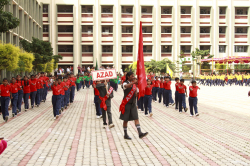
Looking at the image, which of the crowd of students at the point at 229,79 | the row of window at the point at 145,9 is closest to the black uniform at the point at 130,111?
the crowd of students at the point at 229,79

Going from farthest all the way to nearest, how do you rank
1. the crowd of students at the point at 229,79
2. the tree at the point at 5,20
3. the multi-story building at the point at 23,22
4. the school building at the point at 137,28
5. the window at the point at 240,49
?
the window at the point at 240,49 → the school building at the point at 137,28 → the crowd of students at the point at 229,79 → the multi-story building at the point at 23,22 → the tree at the point at 5,20

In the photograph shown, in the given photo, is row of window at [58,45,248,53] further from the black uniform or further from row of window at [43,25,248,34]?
the black uniform

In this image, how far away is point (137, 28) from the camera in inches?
2092

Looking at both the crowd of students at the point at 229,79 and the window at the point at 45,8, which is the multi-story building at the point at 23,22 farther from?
the crowd of students at the point at 229,79

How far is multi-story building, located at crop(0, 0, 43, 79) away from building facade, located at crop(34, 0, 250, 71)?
550 cm

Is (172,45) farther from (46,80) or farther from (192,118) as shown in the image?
(192,118)

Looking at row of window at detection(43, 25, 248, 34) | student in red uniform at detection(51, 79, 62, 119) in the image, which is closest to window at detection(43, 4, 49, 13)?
row of window at detection(43, 25, 248, 34)

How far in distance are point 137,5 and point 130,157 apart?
48.5 m

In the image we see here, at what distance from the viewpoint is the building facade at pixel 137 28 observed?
5156 cm

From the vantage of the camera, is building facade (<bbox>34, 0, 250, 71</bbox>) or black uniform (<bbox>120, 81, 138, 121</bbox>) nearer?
black uniform (<bbox>120, 81, 138, 121</bbox>)

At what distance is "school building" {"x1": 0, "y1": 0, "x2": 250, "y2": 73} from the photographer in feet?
169

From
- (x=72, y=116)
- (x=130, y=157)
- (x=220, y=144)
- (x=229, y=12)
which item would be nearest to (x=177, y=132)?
(x=220, y=144)

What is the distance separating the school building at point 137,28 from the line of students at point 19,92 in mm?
33549

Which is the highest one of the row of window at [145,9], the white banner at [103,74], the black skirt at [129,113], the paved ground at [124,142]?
the row of window at [145,9]
